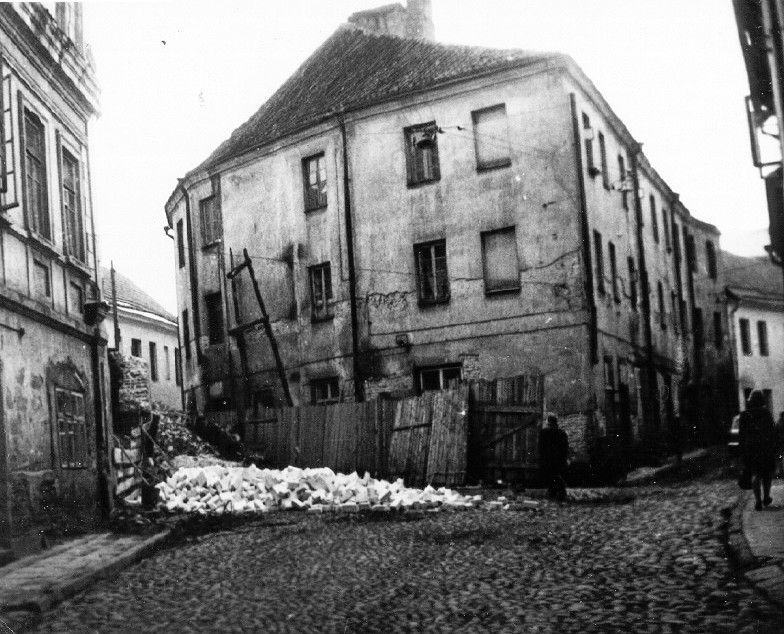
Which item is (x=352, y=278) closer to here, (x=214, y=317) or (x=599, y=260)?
(x=214, y=317)

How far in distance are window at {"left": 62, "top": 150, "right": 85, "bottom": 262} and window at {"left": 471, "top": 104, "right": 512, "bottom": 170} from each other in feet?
26.1

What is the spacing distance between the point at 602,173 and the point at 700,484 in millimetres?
5836

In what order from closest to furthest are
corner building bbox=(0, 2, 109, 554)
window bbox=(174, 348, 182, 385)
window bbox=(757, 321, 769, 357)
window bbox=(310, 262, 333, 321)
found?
corner building bbox=(0, 2, 109, 554) → window bbox=(757, 321, 769, 357) → window bbox=(174, 348, 182, 385) → window bbox=(310, 262, 333, 321)

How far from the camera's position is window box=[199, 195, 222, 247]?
1842cm

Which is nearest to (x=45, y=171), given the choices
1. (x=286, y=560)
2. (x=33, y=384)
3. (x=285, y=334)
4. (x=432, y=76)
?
(x=33, y=384)

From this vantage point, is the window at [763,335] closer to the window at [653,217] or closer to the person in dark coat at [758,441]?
the person in dark coat at [758,441]

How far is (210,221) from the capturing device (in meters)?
18.7

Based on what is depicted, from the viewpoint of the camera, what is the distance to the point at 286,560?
26.8 feet

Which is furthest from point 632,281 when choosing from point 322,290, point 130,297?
point 130,297

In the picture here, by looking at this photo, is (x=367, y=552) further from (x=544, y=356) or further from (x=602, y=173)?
(x=602, y=173)

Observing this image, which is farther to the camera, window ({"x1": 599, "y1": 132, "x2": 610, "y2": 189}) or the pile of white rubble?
window ({"x1": 599, "y1": 132, "x2": 610, "y2": 189})

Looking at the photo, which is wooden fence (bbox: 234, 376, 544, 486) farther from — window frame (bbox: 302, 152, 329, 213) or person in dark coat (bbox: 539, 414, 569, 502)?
window frame (bbox: 302, 152, 329, 213)

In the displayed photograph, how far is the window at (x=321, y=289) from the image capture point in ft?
60.7

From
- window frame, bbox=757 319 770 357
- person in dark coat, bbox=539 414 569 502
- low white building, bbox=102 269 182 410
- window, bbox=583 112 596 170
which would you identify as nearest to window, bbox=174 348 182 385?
low white building, bbox=102 269 182 410
